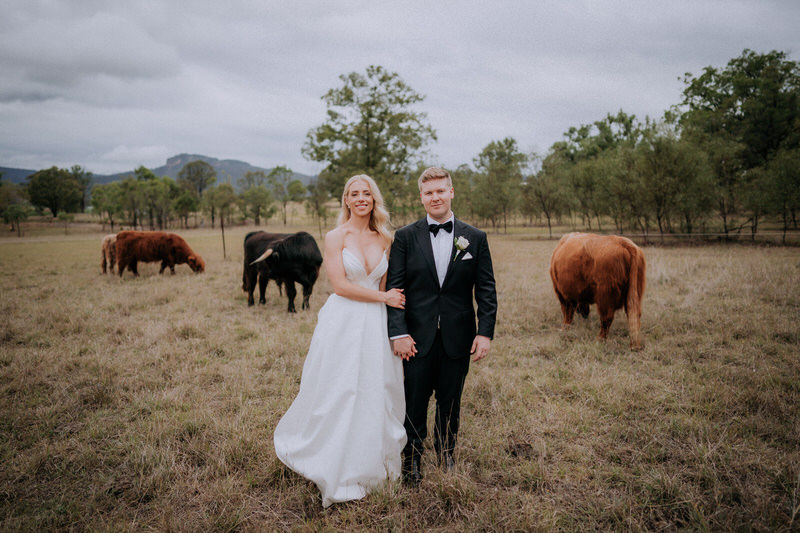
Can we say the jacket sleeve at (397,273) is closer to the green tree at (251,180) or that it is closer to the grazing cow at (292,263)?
the grazing cow at (292,263)

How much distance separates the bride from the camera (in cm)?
254

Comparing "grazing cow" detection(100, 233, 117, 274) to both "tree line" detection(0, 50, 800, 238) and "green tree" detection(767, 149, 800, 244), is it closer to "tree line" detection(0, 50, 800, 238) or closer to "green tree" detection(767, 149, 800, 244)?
"tree line" detection(0, 50, 800, 238)

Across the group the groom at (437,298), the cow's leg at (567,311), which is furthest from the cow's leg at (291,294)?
the groom at (437,298)

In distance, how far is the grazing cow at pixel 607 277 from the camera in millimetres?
5457

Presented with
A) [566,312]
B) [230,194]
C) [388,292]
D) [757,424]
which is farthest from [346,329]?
[230,194]

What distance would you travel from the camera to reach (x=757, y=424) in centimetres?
332

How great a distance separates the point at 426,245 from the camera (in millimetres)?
2574

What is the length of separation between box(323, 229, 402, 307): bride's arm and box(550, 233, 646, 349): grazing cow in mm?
4329

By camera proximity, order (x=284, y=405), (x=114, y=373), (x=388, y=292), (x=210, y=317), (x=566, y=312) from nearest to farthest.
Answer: (x=388, y=292) → (x=284, y=405) → (x=114, y=373) → (x=566, y=312) → (x=210, y=317)

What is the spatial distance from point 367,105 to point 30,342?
73.5ft

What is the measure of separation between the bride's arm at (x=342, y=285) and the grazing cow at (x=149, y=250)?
13.2 metres

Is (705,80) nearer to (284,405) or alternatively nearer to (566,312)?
(566,312)

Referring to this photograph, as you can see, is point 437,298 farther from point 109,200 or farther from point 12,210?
point 109,200

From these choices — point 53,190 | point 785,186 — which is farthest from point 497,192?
point 53,190
